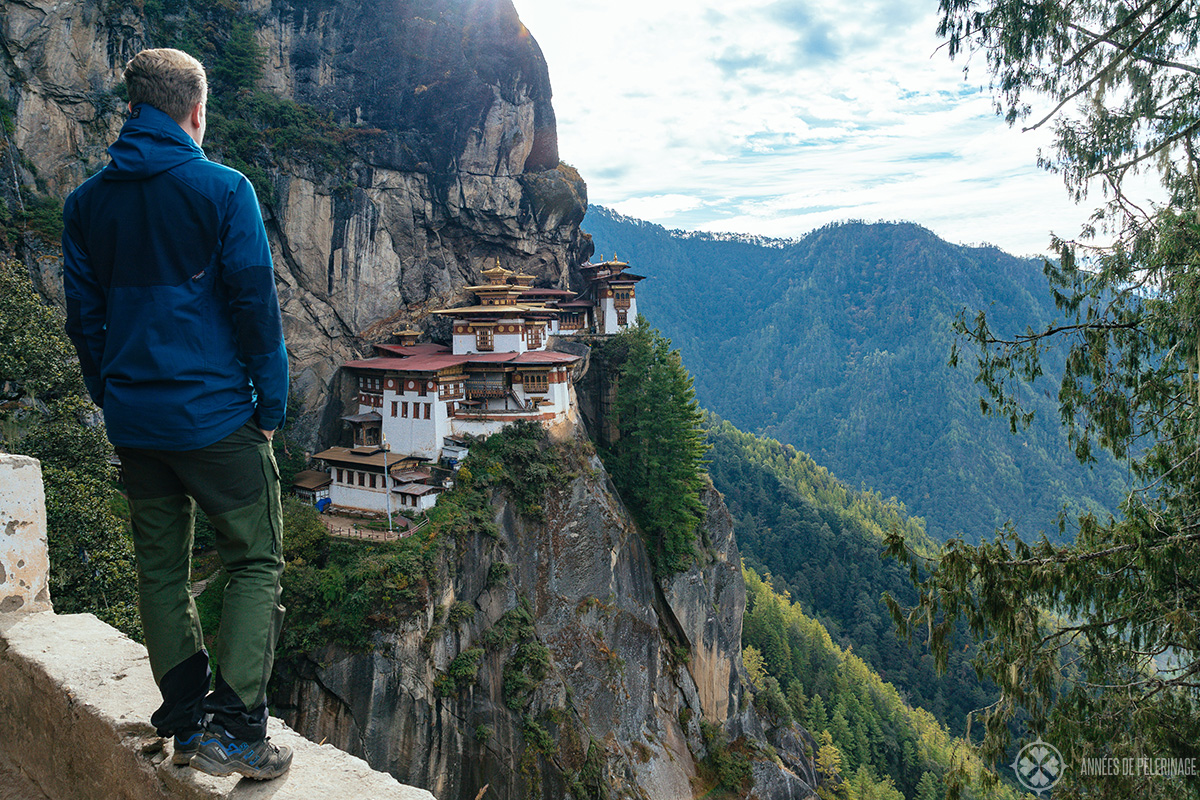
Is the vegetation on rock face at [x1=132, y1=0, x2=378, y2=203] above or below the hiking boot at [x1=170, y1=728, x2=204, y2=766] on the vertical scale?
above

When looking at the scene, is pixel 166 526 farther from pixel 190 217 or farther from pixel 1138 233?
pixel 1138 233

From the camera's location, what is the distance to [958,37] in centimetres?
754

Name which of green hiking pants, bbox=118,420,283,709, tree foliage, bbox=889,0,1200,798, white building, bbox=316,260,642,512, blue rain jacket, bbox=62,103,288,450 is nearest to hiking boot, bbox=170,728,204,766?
green hiking pants, bbox=118,420,283,709

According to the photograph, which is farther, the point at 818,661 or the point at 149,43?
the point at 818,661

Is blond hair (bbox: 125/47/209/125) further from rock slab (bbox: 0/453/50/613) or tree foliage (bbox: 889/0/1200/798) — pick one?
tree foliage (bbox: 889/0/1200/798)

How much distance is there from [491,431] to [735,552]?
1664cm

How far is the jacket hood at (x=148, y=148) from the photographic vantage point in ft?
8.64

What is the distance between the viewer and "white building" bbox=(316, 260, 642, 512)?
905 inches

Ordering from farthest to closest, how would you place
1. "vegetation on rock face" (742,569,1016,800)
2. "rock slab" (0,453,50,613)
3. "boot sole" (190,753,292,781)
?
1. "vegetation on rock face" (742,569,1016,800)
2. "rock slab" (0,453,50,613)
3. "boot sole" (190,753,292,781)

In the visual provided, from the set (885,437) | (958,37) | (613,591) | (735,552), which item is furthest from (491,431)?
(885,437)

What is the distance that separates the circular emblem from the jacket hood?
776 cm

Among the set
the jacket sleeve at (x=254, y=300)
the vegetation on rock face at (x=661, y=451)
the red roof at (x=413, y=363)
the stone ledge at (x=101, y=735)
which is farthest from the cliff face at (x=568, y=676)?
the jacket sleeve at (x=254, y=300)

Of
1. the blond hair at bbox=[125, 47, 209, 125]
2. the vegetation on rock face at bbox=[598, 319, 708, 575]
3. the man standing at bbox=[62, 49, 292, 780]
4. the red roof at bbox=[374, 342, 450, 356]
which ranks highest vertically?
the blond hair at bbox=[125, 47, 209, 125]

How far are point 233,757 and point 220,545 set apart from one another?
0.84 m
